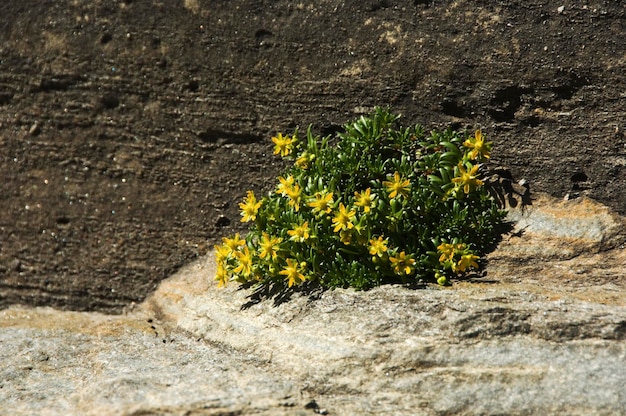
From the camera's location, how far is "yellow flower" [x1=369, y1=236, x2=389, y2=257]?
399cm

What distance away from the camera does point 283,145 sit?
180 inches

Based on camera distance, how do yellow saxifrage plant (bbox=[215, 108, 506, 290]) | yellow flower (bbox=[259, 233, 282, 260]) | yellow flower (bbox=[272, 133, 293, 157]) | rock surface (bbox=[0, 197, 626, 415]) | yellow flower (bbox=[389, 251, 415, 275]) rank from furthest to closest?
yellow flower (bbox=[272, 133, 293, 157]) → yellow flower (bbox=[259, 233, 282, 260]) → yellow saxifrage plant (bbox=[215, 108, 506, 290]) → yellow flower (bbox=[389, 251, 415, 275]) → rock surface (bbox=[0, 197, 626, 415])

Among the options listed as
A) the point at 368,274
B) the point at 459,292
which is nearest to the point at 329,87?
the point at 368,274

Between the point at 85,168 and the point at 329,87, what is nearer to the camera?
the point at 329,87

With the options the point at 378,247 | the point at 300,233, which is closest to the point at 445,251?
the point at 378,247

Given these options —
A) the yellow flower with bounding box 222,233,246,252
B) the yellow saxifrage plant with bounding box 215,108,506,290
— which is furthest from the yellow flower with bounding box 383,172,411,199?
the yellow flower with bounding box 222,233,246,252

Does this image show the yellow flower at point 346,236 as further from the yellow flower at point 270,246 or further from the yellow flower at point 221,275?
the yellow flower at point 221,275

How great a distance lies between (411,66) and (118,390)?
103 inches

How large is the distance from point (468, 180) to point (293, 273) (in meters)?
1.11

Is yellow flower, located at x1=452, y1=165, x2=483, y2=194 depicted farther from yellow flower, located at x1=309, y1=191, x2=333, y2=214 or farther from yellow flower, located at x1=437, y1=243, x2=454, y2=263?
yellow flower, located at x1=309, y1=191, x2=333, y2=214

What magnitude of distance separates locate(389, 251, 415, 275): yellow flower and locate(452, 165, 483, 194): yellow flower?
1.75ft

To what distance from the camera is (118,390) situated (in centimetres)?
352

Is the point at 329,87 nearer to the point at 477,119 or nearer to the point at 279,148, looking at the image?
the point at 279,148

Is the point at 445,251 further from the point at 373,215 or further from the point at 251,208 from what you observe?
the point at 251,208
